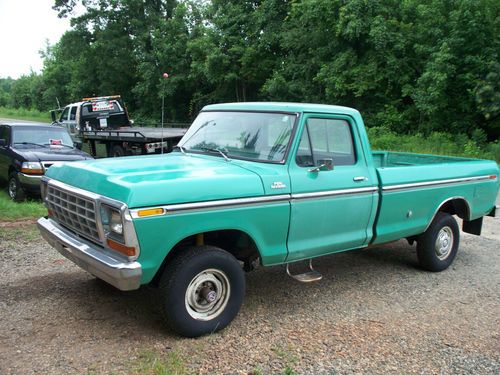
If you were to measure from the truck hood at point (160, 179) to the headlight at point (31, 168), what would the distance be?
465cm

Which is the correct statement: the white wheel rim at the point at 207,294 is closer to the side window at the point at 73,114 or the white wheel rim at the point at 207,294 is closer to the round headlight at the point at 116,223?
the round headlight at the point at 116,223

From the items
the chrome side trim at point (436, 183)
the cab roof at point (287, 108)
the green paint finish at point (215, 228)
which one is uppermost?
the cab roof at point (287, 108)

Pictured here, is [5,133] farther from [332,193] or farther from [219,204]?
[332,193]

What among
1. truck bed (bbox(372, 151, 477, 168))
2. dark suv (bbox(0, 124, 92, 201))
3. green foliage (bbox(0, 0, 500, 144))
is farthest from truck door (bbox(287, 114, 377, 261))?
dark suv (bbox(0, 124, 92, 201))

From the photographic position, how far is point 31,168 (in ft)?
29.5

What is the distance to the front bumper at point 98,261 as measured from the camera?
361cm

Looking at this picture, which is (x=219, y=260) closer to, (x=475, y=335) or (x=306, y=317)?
(x=306, y=317)

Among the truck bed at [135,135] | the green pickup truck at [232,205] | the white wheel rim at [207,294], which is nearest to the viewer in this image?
the green pickup truck at [232,205]

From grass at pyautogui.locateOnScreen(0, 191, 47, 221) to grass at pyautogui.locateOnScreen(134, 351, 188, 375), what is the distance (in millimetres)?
5069

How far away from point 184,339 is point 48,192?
6.63 ft

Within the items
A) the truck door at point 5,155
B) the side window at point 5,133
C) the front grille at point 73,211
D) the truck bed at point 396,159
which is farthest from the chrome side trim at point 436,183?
the side window at point 5,133

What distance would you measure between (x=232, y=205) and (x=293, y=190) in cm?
70

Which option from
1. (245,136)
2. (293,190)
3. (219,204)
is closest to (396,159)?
(245,136)

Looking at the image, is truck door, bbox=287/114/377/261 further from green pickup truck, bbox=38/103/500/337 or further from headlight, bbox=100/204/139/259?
headlight, bbox=100/204/139/259
